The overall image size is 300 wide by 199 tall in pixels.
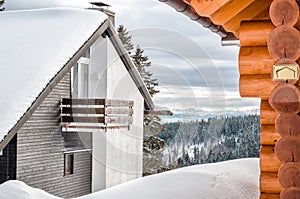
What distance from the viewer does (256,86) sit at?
287cm

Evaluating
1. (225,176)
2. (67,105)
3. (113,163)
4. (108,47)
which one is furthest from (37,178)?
(225,176)

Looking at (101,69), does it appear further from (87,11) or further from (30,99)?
(30,99)

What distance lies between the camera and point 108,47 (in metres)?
9.72

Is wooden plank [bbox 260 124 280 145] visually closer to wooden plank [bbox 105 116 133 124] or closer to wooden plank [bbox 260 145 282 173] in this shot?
wooden plank [bbox 260 145 282 173]

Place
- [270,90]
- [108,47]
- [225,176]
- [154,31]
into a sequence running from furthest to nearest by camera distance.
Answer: [154,31]
[108,47]
[225,176]
[270,90]

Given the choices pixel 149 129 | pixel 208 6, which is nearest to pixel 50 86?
pixel 208 6

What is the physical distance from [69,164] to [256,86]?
Result: 22.2 ft

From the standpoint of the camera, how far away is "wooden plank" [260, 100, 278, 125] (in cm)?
292

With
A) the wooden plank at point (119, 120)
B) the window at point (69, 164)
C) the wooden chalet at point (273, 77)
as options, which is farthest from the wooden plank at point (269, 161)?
the window at point (69, 164)

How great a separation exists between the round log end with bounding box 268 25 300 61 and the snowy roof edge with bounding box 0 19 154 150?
4.69 m

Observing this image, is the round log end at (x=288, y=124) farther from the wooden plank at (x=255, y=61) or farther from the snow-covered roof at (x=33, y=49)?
the snow-covered roof at (x=33, y=49)

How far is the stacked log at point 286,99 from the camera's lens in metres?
2.66

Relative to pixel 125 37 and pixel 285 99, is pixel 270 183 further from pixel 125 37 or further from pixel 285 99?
pixel 125 37

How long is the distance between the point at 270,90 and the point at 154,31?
7.90 metres
